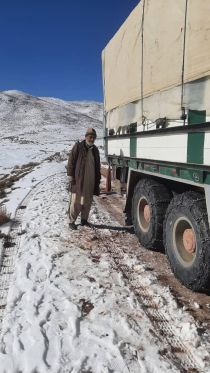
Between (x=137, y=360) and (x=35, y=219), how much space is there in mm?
5074

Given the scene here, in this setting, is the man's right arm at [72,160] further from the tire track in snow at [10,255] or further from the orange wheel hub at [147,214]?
the orange wheel hub at [147,214]

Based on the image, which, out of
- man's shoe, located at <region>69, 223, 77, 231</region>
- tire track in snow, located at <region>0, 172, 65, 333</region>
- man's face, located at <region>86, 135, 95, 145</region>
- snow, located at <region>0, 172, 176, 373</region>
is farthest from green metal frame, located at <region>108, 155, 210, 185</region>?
tire track in snow, located at <region>0, 172, 65, 333</region>

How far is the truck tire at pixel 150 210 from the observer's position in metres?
5.86

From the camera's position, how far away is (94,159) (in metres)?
7.79

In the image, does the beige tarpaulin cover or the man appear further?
the man

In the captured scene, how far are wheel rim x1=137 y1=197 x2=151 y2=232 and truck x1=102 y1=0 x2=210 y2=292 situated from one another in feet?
0.05

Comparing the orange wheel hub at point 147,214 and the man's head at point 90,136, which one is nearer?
the orange wheel hub at point 147,214

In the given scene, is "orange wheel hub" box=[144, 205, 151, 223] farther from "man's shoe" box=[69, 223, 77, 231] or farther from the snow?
"man's shoe" box=[69, 223, 77, 231]

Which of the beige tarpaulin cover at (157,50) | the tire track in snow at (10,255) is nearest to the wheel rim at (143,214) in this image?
the beige tarpaulin cover at (157,50)

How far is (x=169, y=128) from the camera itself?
15.9ft

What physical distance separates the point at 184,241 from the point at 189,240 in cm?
16

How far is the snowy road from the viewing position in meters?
3.40

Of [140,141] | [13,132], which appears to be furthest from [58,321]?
[13,132]

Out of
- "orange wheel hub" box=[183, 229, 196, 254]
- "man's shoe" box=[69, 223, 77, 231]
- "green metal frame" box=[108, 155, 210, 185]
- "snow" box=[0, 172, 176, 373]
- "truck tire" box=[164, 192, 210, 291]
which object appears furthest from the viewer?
"man's shoe" box=[69, 223, 77, 231]
